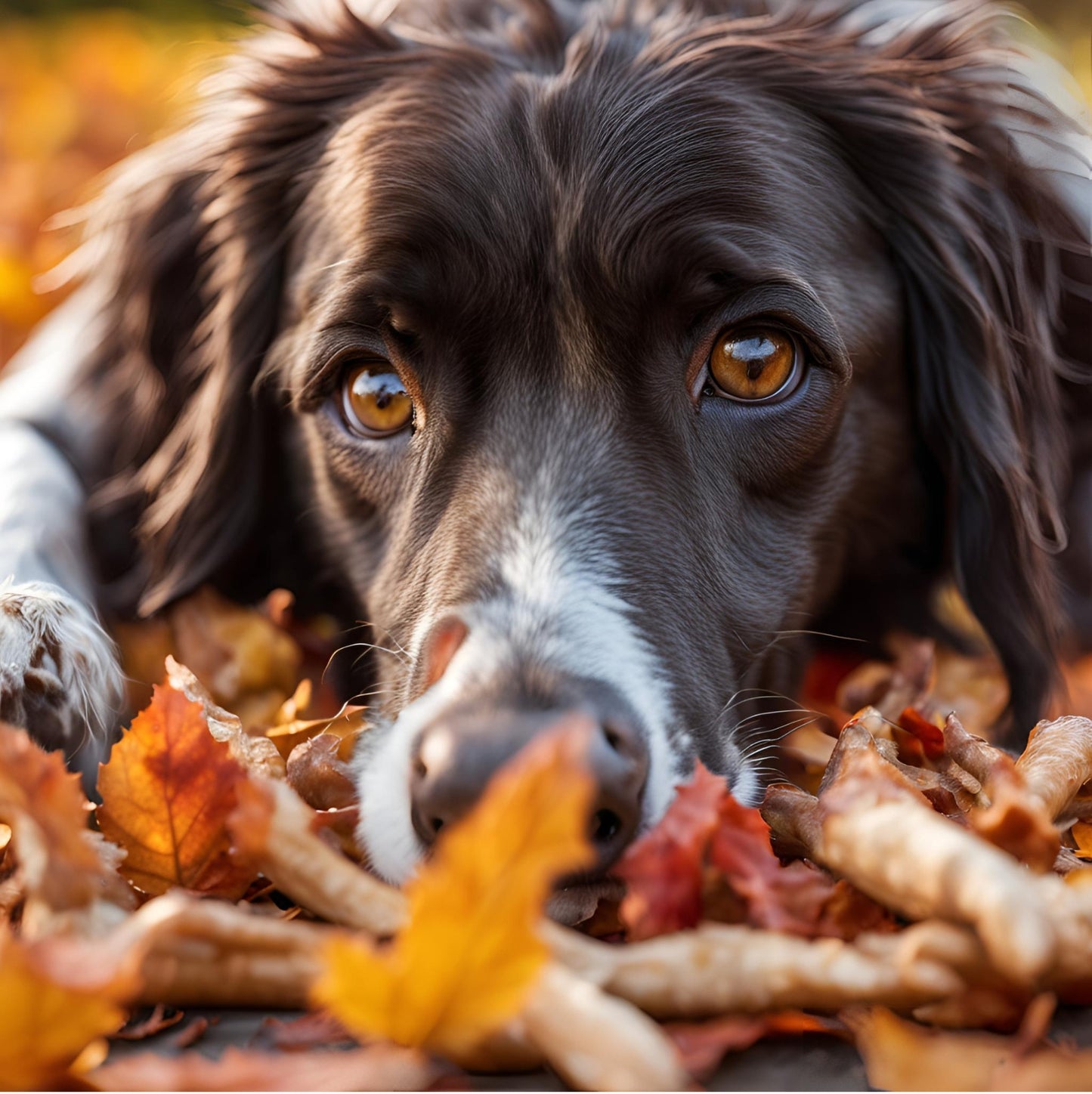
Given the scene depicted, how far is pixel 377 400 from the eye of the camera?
9.49 feet

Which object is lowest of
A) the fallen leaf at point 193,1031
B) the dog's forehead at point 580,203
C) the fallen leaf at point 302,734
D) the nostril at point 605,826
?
the fallen leaf at point 302,734

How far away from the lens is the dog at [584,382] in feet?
7.86

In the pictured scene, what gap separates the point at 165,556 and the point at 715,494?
1703 mm

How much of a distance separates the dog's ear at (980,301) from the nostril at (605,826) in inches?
65.3

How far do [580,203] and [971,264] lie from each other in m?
1.18

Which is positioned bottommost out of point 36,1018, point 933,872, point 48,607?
point 48,607

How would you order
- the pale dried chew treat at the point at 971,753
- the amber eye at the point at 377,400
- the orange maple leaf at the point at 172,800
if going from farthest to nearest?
1. the amber eye at the point at 377,400
2. the pale dried chew treat at the point at 971,753
3. the orange maple leaf at the point at 172,800

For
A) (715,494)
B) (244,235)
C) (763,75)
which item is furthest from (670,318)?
(244,235)

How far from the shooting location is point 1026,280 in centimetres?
337

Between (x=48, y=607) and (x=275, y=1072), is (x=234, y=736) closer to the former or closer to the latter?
(x=48, y=607)

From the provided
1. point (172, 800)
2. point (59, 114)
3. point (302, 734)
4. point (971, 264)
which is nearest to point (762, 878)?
point (172, 800)

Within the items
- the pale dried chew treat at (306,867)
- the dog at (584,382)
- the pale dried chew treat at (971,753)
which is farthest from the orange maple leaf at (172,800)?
the pale dried chew treat at (971,753)

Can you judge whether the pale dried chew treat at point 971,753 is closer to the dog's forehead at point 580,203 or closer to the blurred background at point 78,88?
the dog's forehead at point 580,203

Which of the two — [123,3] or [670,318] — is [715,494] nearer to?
[670,318]
